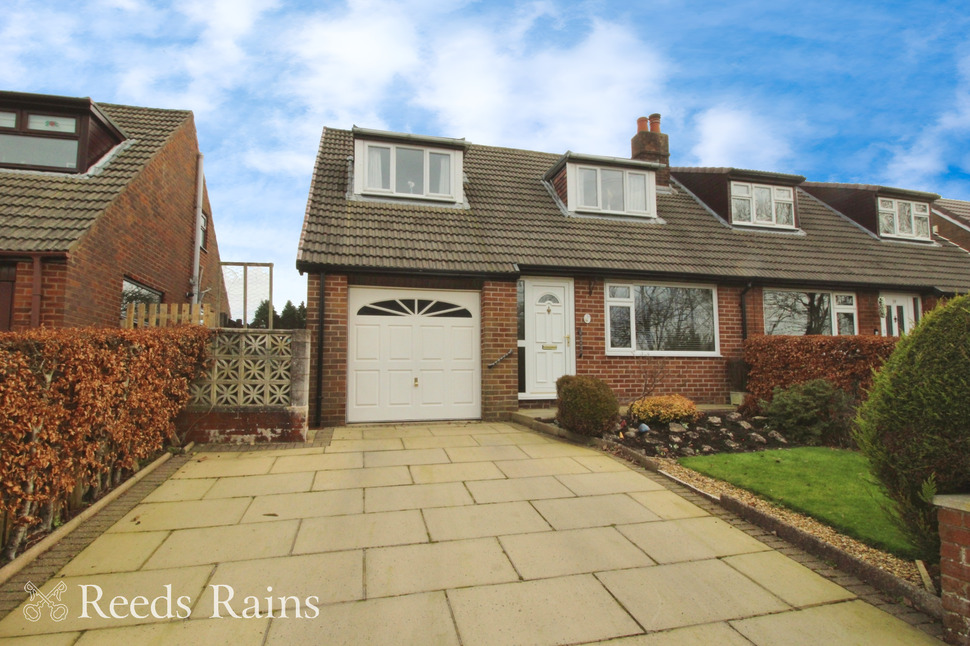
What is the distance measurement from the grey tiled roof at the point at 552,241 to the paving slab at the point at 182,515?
→ 14.7 ft

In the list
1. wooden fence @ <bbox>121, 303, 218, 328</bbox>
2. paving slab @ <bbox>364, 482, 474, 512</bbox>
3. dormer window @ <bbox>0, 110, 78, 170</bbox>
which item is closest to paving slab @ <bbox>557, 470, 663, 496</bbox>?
paving slab @ <bbox>364, 482, 474, 512</bbox>

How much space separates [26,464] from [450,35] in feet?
23.3

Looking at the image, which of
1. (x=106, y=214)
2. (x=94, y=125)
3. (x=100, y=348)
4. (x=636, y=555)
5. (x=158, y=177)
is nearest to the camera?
(x=636, y=555)

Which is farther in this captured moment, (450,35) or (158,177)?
(158,177)

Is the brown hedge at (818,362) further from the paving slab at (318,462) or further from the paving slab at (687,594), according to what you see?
the paving slab at (318,462)

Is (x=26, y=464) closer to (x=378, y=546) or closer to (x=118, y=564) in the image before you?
(x=118, y=564)

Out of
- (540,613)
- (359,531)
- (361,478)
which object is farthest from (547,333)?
(540,613)

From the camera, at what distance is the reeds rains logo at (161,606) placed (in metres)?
2.70

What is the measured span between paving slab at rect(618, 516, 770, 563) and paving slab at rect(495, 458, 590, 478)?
4.83 ft

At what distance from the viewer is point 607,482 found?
509cm

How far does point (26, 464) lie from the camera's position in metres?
3.10

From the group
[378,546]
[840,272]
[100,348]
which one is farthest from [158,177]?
[840,272]

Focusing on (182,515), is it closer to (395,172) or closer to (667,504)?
(667,504)

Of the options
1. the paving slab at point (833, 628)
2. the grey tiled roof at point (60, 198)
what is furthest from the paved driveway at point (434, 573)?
the grey tiled roof at point (60, 198)
